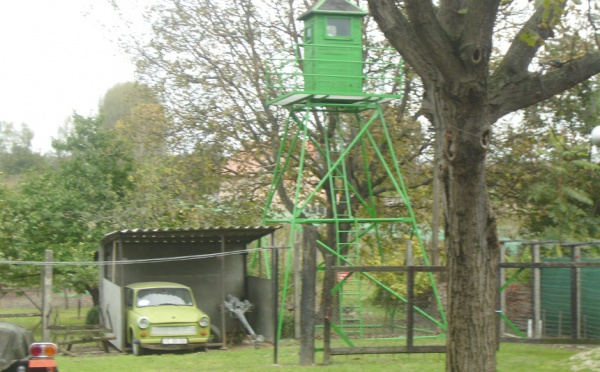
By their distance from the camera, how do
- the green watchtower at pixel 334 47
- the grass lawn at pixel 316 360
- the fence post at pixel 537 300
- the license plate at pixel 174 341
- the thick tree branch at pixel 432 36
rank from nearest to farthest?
the thick tree branch at pixel 432 36 → the grass lawn at pixel 316 360 → the fence post at pixel 537 300 → the license plate at pixel 174 341 → the green watchtower at pixel 334 47

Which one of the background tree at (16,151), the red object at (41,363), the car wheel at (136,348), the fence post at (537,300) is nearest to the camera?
the red object at (41,363)

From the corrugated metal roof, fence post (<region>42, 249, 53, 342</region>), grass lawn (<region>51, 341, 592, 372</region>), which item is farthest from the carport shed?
grass lawn (<region>51, 341, 592, 372</region>)

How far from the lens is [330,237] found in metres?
23.6

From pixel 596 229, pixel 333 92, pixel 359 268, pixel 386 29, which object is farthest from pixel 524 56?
pixel 596 229

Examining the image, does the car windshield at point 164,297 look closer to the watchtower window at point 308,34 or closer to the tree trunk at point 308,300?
the tree trunk at point 308,300

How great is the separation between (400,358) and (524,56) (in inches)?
266

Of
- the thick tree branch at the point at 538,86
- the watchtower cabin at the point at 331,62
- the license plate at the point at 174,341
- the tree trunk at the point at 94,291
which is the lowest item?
the license plate at the point at 174,341

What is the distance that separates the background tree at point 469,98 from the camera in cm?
926

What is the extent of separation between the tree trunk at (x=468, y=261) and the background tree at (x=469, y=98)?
0.04 ft

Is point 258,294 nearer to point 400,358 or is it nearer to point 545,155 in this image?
point 400,358

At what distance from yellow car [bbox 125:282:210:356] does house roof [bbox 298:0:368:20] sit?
7.40 metres

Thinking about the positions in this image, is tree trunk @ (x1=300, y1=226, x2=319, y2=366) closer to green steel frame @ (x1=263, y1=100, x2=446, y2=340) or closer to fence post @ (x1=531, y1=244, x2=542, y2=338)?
green steel frame @ (x1=263, y1=100, x2=446, y2=340)

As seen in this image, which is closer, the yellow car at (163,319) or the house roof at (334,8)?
the yellow car at (163,319)

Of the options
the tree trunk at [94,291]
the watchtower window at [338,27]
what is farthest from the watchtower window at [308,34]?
the tree trunk at [94,291]
